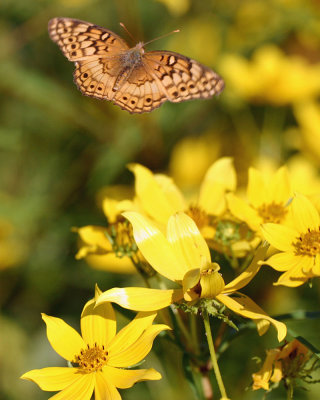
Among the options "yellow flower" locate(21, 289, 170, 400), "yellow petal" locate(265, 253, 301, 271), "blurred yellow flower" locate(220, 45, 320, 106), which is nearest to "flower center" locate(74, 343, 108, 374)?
"yellow flower" locate(21, 289, 170, 400)

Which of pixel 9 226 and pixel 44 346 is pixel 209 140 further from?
pixel 44 346

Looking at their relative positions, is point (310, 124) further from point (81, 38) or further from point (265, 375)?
point (265, 375)

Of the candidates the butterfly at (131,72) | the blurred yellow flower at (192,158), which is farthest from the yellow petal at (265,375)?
the blurred yellow flower at (192,158)

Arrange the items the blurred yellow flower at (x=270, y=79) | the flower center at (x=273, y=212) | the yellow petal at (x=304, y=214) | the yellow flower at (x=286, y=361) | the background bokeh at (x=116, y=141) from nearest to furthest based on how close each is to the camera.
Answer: the yellow flower at (x=286, y=361) < the yellow petal at (x=304, y=214) < the flower center at (x=273, y=212) < the background bokeh at (x=116, y=141) < the blurred yellow flower at (x=270, y=79)

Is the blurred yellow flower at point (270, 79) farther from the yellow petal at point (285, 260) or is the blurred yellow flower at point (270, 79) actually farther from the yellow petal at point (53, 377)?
the yellow petal at point (53, 377)

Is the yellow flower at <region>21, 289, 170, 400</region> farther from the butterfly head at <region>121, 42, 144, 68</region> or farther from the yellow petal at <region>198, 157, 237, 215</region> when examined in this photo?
the butterfly head at <region>121, 42, 144, 68</region>

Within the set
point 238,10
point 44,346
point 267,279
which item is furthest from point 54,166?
point 238,10
